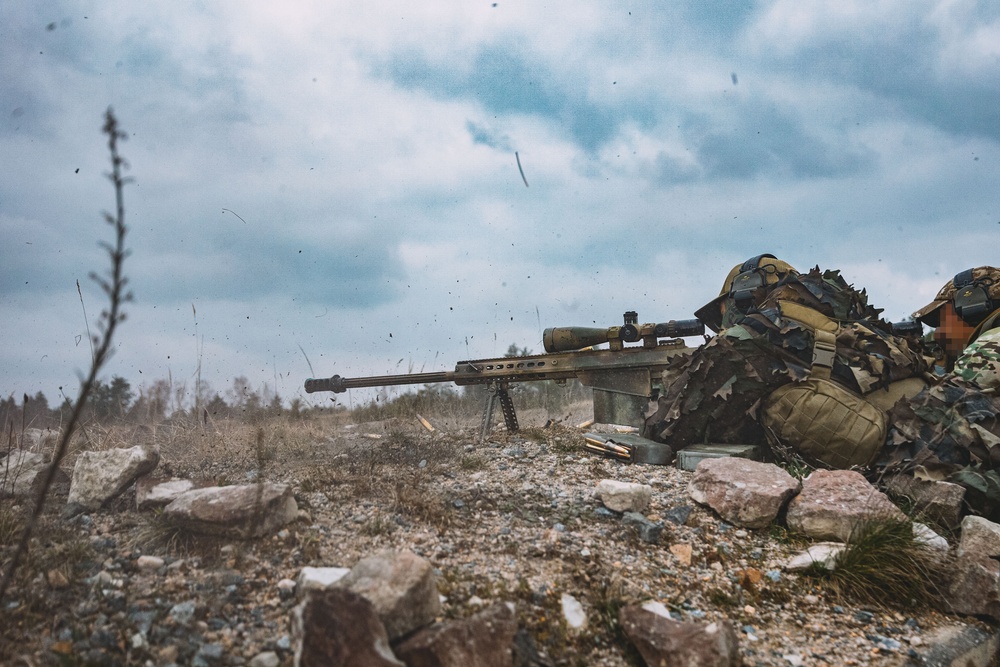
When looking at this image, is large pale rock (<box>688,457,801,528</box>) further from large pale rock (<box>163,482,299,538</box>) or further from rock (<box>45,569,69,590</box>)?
rock (<box>45,569,69,590</box>)

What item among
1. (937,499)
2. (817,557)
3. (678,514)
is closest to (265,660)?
(678,514)

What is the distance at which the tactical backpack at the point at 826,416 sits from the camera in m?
4.76

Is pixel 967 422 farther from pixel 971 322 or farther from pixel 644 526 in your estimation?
pixel 644 526

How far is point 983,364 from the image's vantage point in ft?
15.6

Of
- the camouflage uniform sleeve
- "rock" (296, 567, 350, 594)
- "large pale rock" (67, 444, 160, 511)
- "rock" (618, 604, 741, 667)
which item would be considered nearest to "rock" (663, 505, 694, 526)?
"rock" (618, 604, 741, 667)

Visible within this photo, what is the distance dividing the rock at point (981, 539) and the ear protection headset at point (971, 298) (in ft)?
9.05

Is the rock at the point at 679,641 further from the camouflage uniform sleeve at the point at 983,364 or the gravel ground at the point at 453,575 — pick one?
the camouflage uniform sleeve at the point at 983,364

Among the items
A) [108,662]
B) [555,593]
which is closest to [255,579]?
[108,662]

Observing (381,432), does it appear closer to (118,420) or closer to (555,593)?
(118,420)

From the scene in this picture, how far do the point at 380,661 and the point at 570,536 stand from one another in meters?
1.71

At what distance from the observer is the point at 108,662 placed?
2.16 meters

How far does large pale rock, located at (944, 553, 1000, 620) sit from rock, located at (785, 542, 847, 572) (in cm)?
54

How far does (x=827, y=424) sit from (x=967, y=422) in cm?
90

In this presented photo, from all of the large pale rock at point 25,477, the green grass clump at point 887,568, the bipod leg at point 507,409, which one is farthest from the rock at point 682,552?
the large pale rock at point 25,477
